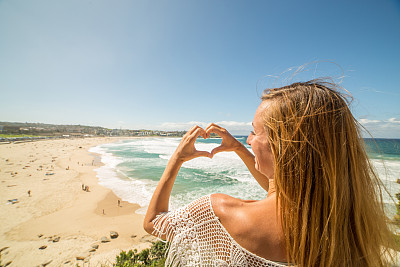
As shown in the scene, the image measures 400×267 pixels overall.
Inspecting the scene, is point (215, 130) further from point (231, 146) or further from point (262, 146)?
point (262, 146)

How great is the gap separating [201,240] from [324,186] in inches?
31.4

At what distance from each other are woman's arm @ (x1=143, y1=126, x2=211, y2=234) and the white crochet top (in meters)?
0.07

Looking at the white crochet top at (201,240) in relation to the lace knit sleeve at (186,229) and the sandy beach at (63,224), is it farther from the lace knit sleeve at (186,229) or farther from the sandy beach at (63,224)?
the sandy beach at (63,224)

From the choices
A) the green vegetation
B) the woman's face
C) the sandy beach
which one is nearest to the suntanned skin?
the woman's face

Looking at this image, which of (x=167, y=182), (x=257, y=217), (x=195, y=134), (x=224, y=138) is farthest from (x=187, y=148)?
(x=257, y=217)

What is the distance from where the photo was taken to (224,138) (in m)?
1.67

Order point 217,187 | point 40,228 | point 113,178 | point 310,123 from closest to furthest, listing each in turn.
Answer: point 310,123 → point 40,228 → point 217,187 → point 113,178

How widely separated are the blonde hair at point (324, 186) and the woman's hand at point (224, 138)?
0.69 metres

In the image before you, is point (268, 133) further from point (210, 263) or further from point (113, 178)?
point (113, 178)

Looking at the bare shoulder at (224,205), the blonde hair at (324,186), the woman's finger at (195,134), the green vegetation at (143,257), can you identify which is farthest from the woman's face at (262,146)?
the green vegetation at (143,257)

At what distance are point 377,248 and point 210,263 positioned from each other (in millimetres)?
1059

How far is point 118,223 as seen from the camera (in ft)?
25.3

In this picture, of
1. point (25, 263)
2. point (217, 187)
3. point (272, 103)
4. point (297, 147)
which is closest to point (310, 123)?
point (297, 147)

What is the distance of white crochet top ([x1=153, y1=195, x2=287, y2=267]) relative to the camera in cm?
90
